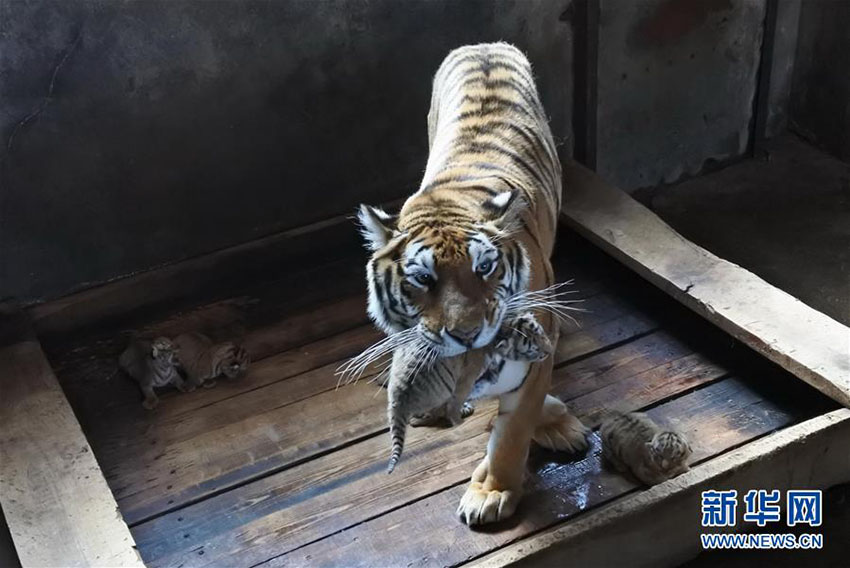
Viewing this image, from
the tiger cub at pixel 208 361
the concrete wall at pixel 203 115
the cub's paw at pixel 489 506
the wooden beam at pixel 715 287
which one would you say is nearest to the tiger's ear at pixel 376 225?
the cub's paw at pixel 489 506

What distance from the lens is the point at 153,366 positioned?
2988mm

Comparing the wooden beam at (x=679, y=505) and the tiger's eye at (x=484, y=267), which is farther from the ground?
the tiger's eye at (x=484, y=267)

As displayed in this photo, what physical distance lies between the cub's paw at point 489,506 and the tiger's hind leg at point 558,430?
0.25 m

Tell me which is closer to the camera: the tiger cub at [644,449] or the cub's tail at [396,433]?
the cub's tail at [396,433]

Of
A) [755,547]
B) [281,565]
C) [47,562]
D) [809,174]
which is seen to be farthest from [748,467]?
[809,174]

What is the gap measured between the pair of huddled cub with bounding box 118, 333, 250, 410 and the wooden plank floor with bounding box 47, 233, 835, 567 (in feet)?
0.15

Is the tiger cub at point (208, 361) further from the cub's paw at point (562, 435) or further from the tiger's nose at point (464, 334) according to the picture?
the tiger's nose at point (464, 334)

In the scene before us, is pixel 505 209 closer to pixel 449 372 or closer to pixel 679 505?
pixel 449 372

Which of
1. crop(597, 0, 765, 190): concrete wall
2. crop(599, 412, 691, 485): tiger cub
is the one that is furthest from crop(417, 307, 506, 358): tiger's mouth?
crop(597, 0, 765, 190): concrete wall

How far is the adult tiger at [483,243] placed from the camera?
80.5 inches

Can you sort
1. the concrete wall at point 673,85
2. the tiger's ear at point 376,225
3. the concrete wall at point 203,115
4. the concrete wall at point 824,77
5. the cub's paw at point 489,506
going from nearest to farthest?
the tiger's ear at point 376,225 → the cub's paw at point 489,506 → the concrete wall at point 203,115 → the concrete wall at point 673,85 → the concrete wall at point 824,77

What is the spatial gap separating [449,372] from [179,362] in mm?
1225

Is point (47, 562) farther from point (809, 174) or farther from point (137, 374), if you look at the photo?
point (809, 174)

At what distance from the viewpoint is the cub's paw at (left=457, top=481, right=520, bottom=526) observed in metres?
2.43
